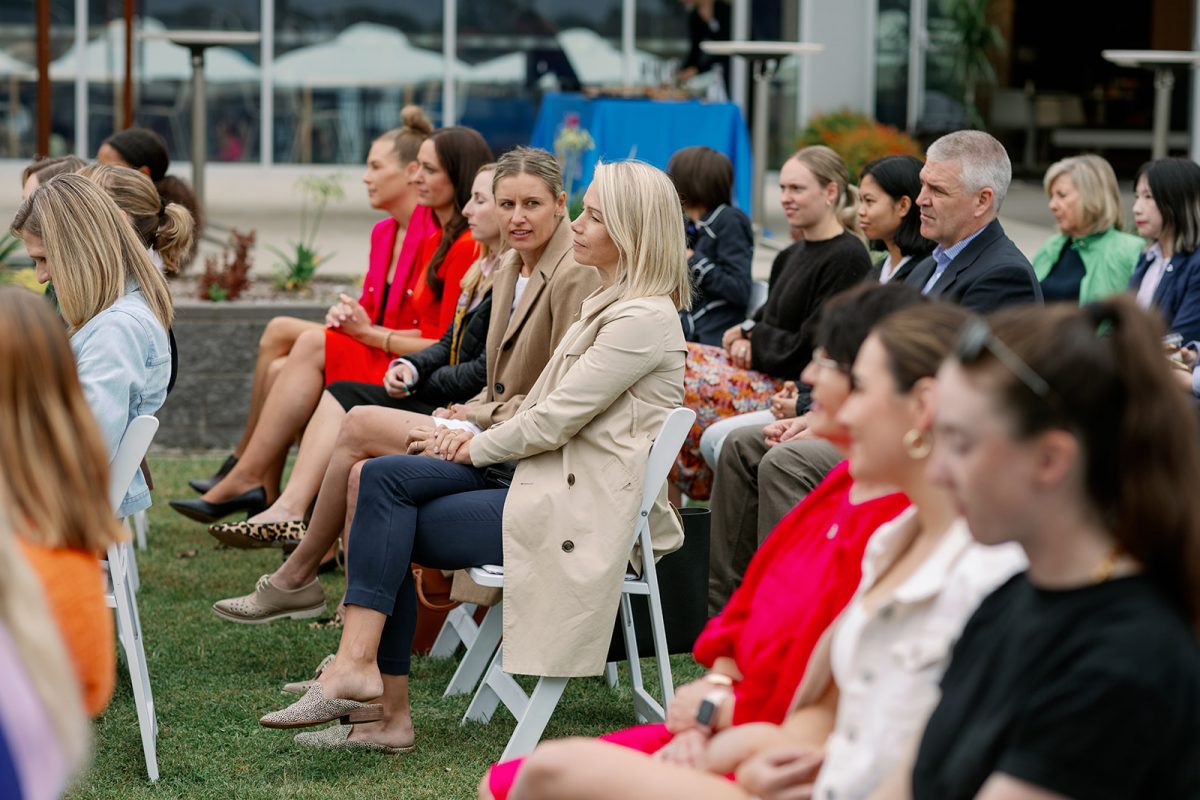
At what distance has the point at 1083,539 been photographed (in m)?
1.65

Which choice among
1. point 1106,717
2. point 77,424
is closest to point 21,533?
point 77,424

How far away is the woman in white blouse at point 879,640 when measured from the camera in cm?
200

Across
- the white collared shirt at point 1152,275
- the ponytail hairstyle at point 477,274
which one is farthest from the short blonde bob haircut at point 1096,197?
the ponytail hairstyle at point 477,274

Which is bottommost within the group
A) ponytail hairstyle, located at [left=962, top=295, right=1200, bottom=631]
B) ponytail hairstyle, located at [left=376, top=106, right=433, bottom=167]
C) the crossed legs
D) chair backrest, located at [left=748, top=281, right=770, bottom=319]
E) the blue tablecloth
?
the crossed legs

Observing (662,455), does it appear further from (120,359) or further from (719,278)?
(719,278)

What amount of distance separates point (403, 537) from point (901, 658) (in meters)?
2.12

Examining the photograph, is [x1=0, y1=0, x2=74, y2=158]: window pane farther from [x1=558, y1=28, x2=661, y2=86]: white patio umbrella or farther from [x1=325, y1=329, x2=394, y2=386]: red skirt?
[x1=325, y1=329, x2=394, y2=386]: red skirt

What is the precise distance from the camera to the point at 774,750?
221cm

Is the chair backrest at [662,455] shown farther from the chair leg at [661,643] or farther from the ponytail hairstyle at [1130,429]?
the ponytail hairstyle at [1130,429]

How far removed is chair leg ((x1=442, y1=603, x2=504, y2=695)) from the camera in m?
4.39

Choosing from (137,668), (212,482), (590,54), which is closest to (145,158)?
(212,482)

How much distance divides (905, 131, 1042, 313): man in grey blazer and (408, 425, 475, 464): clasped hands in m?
1.41

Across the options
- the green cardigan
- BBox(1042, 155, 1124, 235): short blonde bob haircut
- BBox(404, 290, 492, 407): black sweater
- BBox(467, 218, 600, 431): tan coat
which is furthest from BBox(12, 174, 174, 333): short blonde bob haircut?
BBox(1042, 155, 1124, 235): short blonde bob haircut

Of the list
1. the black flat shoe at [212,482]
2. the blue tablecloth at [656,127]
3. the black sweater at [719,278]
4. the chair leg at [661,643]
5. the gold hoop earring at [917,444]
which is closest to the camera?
the gold hoop earring at [917,444]
